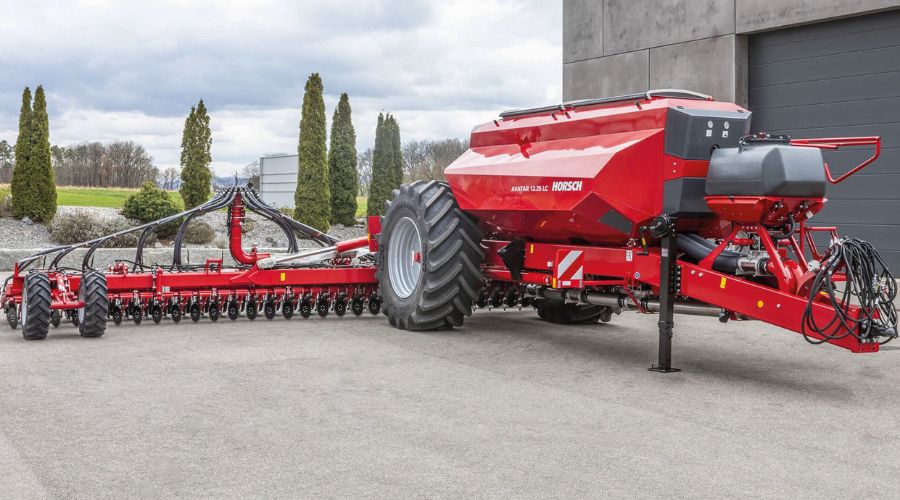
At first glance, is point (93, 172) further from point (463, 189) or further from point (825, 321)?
point (825, 321)

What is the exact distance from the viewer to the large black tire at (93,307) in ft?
27.6

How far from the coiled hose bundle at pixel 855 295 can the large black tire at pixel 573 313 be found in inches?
149

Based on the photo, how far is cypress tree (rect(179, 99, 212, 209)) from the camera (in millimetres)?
23422

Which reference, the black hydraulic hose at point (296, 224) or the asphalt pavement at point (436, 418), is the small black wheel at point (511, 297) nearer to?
the asphalt pavement at point (436, 418)

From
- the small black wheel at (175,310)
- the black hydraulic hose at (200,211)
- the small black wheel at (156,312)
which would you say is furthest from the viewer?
the black hydraulic hose at (200,211)

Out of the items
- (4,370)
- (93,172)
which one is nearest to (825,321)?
(4,370)

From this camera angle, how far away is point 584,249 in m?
7.97

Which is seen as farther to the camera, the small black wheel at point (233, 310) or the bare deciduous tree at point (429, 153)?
the bare deciduous tree at point (429, 153)

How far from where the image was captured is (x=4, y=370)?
687 cm

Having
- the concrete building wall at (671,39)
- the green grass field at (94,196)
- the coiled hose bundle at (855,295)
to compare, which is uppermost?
the concrete building wall at (671,39)

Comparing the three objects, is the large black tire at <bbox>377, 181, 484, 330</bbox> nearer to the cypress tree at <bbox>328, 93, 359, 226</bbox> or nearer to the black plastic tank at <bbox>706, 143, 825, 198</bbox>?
the black plastic tank at <bbox>706, 143, 825, 198</bbox>

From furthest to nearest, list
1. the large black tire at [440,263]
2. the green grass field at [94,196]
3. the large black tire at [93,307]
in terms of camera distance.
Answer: the green grass field at [94,196] < the large black tire at [440,263] < the large black tire at [93,307]

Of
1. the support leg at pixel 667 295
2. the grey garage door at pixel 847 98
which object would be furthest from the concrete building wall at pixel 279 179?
the support leg at pixel 667 295

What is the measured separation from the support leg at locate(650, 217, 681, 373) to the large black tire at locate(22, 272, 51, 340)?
518cm
